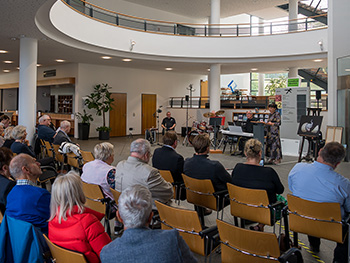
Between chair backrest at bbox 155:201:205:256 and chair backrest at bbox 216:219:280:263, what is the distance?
0.68 ft

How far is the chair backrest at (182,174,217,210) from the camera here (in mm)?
3537

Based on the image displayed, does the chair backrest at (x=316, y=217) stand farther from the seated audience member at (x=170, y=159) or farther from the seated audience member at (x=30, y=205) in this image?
the seated audience member at (x=30, y=205)

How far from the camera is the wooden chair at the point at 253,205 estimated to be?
309 cm

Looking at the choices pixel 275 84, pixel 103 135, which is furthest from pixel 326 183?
pixel 275 84

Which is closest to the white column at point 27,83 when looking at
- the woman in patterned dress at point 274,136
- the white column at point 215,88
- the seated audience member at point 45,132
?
the seated audience member at point 45,132

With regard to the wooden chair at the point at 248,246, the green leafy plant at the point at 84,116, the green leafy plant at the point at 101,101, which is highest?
the green leafy plant at the point at 101,101

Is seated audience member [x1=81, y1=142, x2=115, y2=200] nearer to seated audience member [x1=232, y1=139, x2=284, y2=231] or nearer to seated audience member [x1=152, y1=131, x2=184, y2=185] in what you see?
seated audience member [x1=152, y1=131, x2=184, y2=185]

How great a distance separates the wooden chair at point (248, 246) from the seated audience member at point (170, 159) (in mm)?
1915

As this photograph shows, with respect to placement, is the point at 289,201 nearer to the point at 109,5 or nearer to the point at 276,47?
the point at 276,47

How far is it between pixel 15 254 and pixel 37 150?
598cm

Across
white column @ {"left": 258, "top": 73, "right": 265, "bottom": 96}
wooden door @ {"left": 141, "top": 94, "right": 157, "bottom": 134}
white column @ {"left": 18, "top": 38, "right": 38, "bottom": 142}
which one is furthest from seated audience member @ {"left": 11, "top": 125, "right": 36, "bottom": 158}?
white column @ {"left": 258, "top": 73, "right": 265, "bottom": 96}

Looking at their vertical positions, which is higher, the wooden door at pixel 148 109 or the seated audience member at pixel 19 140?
the wooden door at pixel 148 109

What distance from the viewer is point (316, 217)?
2818 millimetres

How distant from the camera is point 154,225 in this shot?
3248 mm
